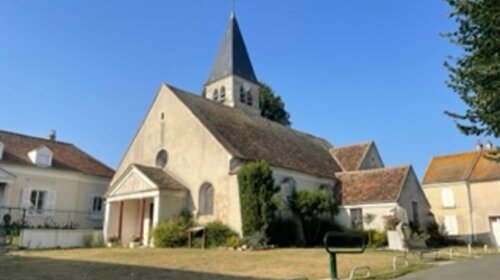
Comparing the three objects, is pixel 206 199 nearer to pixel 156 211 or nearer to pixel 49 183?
pixel 156 211

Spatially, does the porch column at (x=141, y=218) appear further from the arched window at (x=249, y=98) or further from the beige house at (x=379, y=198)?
the arched window at (x=249, y=98)

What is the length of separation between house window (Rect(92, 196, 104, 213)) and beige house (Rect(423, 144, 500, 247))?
90.0ft

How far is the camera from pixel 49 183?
2959 cm

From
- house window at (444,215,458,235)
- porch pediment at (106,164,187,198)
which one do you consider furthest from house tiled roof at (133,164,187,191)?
house window at (444,215,458,235)

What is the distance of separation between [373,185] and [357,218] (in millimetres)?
2477

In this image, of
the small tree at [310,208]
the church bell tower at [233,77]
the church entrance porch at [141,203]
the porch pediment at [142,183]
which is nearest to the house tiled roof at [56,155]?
the church entrance porch at [141,203]

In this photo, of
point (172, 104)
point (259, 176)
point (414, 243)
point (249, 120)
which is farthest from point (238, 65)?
point (414, 243)

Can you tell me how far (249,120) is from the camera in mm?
30625

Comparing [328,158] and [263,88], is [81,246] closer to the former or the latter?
[328,158]

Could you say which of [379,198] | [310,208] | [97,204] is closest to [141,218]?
[97,204]

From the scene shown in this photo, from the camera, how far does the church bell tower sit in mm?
39031

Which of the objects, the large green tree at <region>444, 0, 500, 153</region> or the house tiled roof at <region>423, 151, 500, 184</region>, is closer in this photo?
the large green tree at <region>444, 0, 500, 153</region>

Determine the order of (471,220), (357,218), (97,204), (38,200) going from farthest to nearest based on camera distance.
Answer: (471,220), (97,204), (38,200), (357,218)

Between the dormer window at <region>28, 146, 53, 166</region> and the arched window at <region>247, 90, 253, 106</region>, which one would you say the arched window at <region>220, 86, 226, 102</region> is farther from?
the dormer window at <region>28, 146, 53, 166</region>
